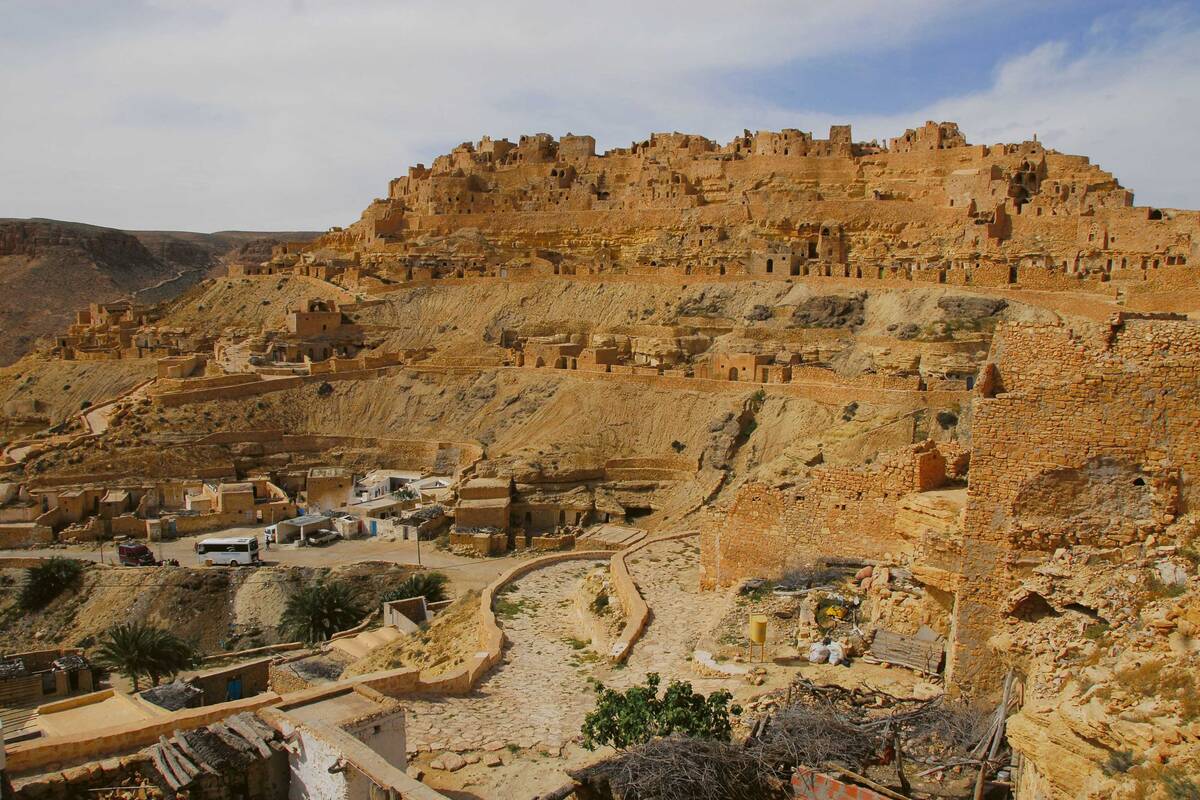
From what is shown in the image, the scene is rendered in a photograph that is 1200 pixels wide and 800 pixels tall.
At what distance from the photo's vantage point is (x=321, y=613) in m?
22.9

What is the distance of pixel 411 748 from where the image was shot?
977 centimetres

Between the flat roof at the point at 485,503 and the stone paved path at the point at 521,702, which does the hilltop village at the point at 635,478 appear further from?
the flat roof at the point at 485,503

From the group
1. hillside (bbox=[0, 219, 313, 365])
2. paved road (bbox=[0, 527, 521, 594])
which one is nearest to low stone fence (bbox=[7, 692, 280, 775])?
paved road (bbox=[0, 527, 521, 594])

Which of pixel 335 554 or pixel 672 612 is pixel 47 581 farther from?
pixel 672 612

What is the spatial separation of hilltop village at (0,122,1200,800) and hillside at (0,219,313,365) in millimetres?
32167

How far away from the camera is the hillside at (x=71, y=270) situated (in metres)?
84.6

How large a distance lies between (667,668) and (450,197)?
164 feet

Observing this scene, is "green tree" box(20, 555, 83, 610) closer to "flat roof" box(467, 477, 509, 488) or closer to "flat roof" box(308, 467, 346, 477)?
"flat roof" box(308, 467, 346, 477)

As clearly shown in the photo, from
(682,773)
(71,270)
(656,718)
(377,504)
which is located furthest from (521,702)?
(71,270)

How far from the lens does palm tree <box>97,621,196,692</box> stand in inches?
805

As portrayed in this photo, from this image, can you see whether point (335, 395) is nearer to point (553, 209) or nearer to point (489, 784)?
point (553, 209)

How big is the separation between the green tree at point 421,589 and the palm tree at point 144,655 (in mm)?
5001

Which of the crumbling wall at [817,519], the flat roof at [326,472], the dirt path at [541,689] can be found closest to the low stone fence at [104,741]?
the dirt path at [541,689]

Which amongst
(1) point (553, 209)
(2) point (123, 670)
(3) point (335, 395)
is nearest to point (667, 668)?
(2) point (123, 670)
